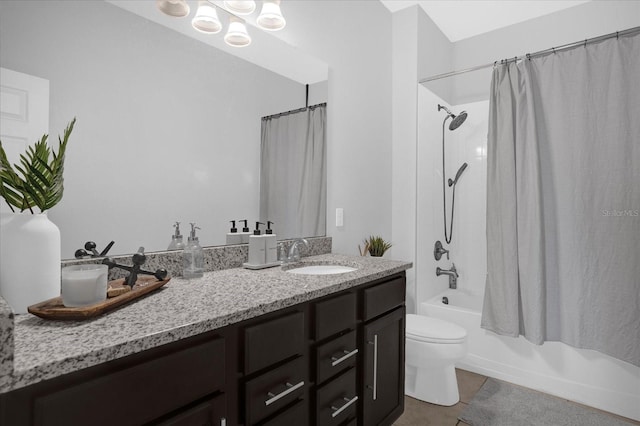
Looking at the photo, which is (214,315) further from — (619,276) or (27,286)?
(619,276)

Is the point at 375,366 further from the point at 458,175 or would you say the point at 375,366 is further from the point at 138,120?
the point at 458,175

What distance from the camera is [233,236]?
163 centimetres

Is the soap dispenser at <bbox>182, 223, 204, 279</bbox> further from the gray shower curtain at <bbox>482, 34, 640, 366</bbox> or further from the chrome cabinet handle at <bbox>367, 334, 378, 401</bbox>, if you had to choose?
the gray shower curtain at <bbox>482, 34, 640, 366</bbox>

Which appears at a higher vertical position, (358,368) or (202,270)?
(202,270)

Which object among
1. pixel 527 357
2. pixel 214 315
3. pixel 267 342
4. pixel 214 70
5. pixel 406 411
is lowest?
pixel 406 411

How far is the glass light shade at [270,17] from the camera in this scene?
1648mm

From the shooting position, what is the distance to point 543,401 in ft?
7.03

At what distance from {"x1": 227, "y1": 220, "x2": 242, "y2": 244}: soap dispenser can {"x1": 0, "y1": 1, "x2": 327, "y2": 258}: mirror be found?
31 millimetres

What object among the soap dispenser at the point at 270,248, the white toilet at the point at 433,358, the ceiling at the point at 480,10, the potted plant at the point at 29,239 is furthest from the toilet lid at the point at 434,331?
the ceiling at the point at 480,10

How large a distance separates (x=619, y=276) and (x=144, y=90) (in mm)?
2571

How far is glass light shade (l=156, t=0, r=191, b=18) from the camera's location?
1.36m

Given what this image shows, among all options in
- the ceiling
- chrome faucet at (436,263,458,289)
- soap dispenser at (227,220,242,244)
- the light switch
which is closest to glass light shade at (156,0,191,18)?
soap dispenser at (227,220,242,244)

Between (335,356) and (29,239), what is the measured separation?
1.00 m

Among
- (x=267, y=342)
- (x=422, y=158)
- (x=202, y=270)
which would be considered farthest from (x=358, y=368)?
(x=422, y=158)
